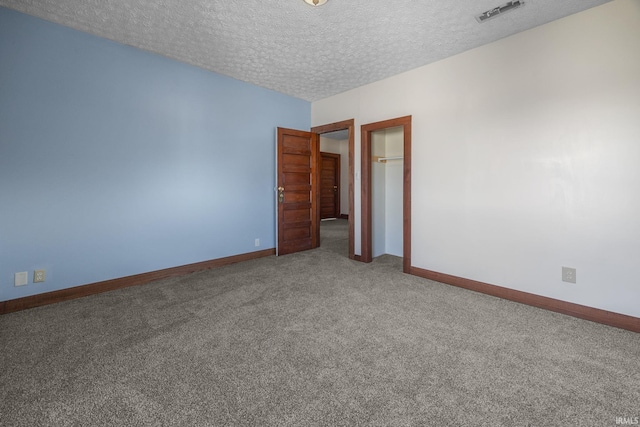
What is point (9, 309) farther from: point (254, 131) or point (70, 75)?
point (254, 131)

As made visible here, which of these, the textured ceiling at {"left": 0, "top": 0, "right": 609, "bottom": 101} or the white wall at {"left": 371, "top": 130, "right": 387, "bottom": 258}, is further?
the white wall at {"left": 371, "top": 130, "right": 387, "bottom": 258}

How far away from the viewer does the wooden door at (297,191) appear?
453cm

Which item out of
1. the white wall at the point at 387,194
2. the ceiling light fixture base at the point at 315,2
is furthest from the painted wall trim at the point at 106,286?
the ceiling light fixture base at the point at 315,2

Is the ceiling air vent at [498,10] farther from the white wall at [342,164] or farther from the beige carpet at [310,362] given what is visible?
the white wall at [342,164]

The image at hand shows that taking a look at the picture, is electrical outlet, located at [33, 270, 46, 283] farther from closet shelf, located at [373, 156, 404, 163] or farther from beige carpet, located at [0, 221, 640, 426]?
closet shelf, located at [373, 156, 404, 163]

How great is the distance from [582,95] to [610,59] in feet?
0.97

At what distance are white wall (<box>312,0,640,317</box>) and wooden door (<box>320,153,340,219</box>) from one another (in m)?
5.74

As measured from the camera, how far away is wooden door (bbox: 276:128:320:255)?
453 centimetres

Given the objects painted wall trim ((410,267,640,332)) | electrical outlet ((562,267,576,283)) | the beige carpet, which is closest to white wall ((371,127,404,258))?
painted wall trim ((410,267,640,332))

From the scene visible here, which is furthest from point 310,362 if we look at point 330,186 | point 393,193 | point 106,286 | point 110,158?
point 330,186

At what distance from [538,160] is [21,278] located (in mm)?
4983

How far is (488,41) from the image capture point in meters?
2.84

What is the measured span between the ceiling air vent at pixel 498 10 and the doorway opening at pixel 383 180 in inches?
48.4

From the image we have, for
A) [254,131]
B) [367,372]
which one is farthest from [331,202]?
[367,372]
